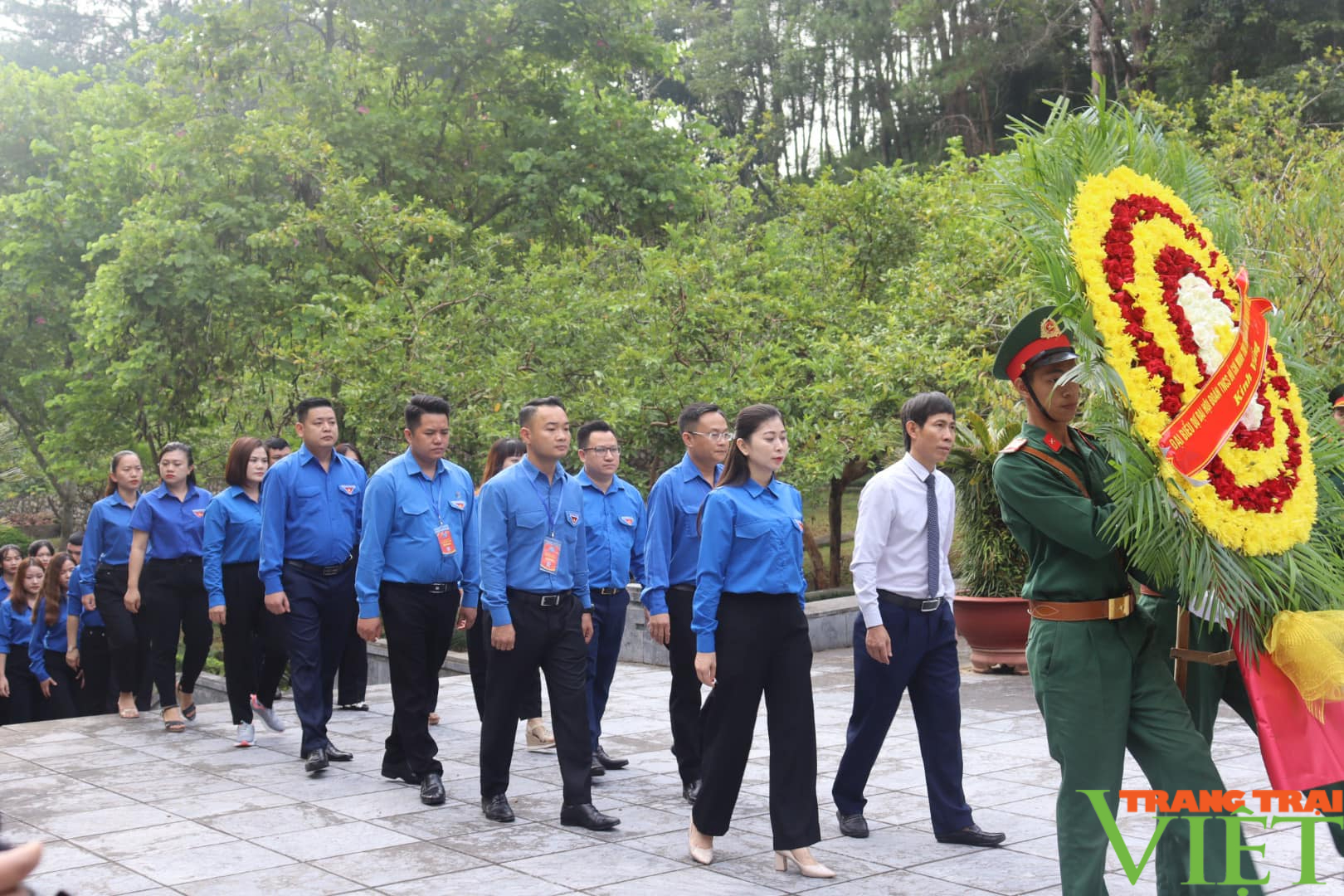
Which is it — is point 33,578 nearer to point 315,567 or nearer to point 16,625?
point 16,625

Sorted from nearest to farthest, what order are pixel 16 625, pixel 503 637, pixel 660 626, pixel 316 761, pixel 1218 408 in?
pixel 1218 408
pixel 503 637
pixel 660 626
pixel 316 761
pixel 16 625

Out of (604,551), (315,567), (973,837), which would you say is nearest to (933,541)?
(973,837)

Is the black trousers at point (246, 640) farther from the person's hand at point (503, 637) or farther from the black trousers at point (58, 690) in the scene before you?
the black trousers at point (58, 690)

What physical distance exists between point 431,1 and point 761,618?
1310 centimetres

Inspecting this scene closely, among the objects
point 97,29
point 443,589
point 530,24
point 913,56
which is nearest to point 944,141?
point 913,56

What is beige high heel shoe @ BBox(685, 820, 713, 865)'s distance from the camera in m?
5.37

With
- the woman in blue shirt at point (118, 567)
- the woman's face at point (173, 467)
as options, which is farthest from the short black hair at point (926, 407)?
the woman in blue shirt at point (118, 567)

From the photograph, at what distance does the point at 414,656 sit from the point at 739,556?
89.0 inches

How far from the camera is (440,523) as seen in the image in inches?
275

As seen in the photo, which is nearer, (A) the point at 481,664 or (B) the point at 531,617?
(B) the point at 531,617

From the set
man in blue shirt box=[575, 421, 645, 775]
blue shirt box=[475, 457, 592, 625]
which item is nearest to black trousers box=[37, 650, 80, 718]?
man in blue shirt box=[575, 421, 645, 775]

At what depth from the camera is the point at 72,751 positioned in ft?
26.9

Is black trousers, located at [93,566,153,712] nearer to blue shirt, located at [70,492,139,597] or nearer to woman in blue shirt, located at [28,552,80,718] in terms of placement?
blue shirt, located at [70,492,139,597]

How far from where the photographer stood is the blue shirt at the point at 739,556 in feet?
17.4
